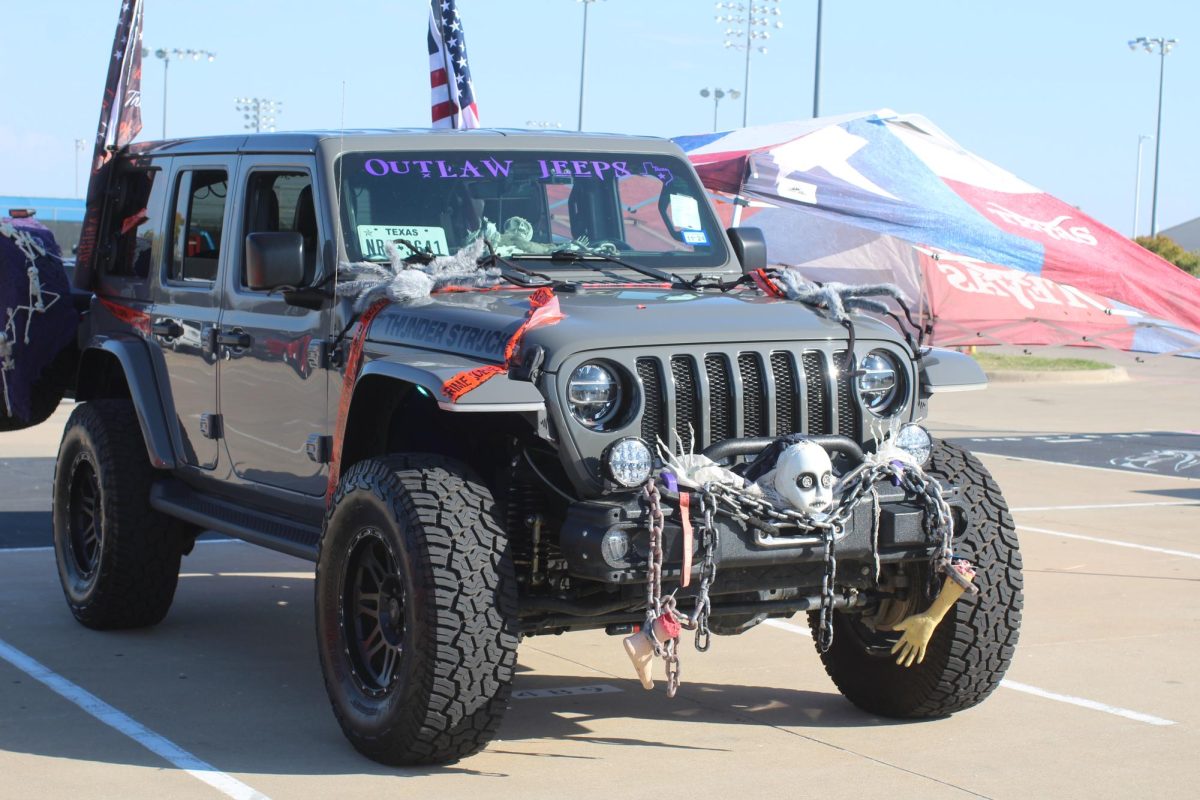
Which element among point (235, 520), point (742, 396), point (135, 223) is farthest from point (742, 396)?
point (135, 223)

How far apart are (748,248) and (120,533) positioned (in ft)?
9.69

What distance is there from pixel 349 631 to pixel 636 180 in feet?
7.74

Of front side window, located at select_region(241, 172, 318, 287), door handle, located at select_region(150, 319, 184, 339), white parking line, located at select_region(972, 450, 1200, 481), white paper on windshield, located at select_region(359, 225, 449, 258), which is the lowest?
white parking line, located at select_region(972, 450, 1200, 481)

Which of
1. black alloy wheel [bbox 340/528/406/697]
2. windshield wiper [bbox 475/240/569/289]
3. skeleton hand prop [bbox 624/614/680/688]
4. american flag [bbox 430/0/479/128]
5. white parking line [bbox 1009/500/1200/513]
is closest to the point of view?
skeleton hand prop [bbox 624/614/680/688]

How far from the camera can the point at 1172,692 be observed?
6.34 metres

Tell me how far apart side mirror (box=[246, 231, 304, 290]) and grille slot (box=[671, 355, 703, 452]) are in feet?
5.00

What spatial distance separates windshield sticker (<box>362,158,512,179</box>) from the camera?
630 centimetres

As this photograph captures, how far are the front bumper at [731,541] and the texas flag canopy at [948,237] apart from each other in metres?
4.13

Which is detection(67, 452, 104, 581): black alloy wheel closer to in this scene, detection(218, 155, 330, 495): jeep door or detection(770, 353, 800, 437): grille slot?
detection(218, 155, 330, 495): jeep door

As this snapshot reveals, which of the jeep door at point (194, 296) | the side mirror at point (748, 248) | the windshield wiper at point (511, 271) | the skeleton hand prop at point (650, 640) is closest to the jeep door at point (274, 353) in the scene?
the jeep door at point (194, 296)

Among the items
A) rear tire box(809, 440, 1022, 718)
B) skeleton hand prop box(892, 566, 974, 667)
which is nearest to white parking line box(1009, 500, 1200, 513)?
rear tire box(809, 440, 1022, 718)

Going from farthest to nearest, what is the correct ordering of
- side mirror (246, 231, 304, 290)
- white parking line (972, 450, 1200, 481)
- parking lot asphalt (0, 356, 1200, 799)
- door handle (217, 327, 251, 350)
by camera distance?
white parking line (972, 450, 1200, 481) → door handle (217, 327, 251, 350) → side mirror (246, 231, 304, 290) → parking lot asphalt (0, 356, 1200, 799)

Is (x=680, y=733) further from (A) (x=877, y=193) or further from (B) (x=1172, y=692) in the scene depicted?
(A) (x=877, y=193)

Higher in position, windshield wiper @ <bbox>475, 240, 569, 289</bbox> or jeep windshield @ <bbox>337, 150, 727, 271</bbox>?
jeep windshield @ <bbox>337, 150, 727, 271</bbox>
